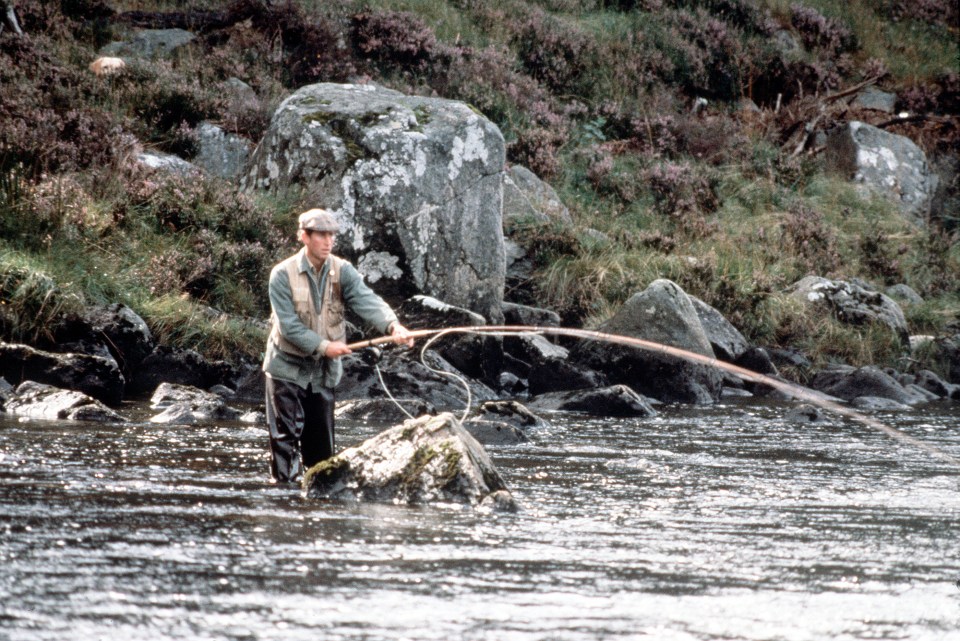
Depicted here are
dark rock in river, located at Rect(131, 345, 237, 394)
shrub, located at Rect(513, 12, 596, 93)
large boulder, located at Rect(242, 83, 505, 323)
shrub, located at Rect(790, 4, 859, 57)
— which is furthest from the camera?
shrub, located at Rect(790, 4, 859, 57)

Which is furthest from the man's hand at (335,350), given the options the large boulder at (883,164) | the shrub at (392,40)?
the large boulder at (883,164)

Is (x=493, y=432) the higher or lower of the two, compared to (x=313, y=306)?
lower

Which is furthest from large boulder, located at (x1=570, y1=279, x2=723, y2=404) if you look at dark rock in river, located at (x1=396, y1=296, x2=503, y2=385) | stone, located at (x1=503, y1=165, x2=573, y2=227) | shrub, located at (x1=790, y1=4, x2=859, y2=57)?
shrub, located at (x1=790, y1=4, x2=859, y2=57)

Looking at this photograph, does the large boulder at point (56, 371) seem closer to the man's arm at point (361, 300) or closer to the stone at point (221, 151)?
the man's arm at point (361, 300)

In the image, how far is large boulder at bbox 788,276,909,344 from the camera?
16.1 metres

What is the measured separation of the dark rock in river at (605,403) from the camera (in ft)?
37.2

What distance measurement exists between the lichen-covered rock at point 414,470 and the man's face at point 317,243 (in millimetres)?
1065

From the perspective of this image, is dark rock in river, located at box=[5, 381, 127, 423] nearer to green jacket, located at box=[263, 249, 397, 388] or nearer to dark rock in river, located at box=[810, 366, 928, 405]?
green jacket, located at box=[263, 249, 397, 388]

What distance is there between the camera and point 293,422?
22.7ft

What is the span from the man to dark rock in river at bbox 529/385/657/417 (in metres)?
4.72

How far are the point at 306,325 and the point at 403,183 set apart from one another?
6815mm

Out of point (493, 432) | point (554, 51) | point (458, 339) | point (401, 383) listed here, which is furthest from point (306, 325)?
point (554, 51)

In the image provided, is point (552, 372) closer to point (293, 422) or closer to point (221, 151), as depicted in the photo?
point (221, 151)

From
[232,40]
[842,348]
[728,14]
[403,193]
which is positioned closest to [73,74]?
[232,40]
